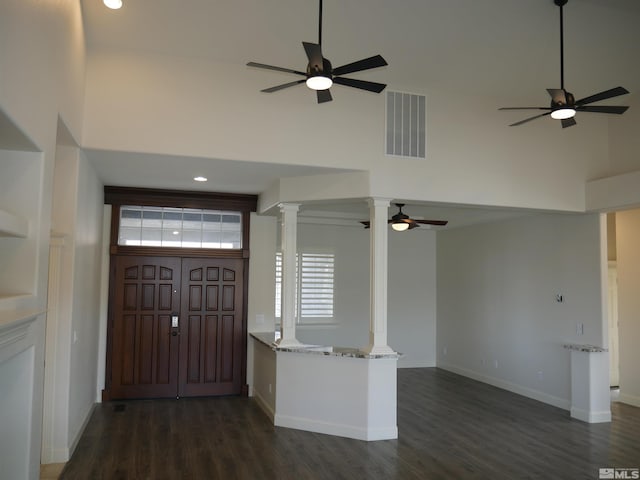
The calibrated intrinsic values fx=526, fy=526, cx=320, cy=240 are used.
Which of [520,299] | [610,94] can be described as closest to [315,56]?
[610,94]

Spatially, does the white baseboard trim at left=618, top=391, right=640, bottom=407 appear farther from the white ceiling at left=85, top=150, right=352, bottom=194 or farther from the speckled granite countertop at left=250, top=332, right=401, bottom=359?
the white ceiling at left=85, top=150, right=352, bottom=194

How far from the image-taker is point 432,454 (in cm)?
505

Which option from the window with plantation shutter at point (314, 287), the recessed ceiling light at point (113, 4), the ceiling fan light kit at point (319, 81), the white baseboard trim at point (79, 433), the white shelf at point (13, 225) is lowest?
the white baseboard trim at point (79, 433)

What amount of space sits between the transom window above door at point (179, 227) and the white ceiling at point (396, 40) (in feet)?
4.25

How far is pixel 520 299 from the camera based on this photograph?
7.94 meters

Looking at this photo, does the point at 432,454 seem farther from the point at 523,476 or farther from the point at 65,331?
the point at 65,331

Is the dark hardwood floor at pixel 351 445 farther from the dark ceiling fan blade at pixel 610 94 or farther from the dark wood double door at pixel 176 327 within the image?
the dark ceiling fan blade at pixel 610 94

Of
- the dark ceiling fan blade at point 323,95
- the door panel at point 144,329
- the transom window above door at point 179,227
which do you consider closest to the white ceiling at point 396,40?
the dark ceiling fan blade at point 323,95

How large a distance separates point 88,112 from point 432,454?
15.0ft

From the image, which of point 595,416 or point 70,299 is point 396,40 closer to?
point 70,299

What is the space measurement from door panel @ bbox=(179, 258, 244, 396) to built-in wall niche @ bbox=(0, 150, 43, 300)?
4191 mm

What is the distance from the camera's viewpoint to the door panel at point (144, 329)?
7055 mm

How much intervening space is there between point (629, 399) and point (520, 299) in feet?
6.25

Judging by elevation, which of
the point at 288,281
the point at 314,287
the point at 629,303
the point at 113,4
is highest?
the point at 113,4
